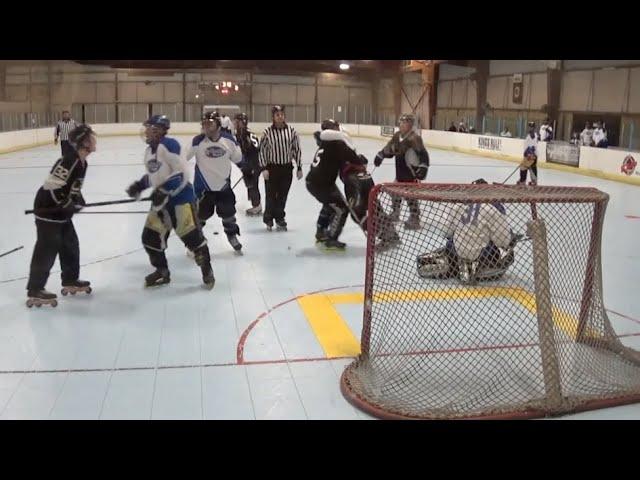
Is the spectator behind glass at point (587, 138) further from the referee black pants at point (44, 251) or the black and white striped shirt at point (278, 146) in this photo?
the referee black pants at point (44, 251)

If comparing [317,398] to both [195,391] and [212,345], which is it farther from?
[212,345]

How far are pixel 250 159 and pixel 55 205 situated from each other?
4.72 meters

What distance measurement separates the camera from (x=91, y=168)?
15.6 m

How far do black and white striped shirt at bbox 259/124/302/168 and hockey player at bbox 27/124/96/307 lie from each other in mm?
3014

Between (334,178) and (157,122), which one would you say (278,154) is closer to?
(334,178)

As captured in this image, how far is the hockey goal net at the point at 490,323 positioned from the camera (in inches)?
137

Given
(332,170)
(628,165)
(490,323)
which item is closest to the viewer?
(490,323)

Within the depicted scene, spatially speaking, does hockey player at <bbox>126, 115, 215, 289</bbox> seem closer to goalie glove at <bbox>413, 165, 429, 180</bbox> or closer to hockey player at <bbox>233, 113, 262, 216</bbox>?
goalie glove at <bbox>413, 165, 429, 180</bbox>

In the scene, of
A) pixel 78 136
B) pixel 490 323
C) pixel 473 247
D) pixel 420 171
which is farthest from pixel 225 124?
pixel 490 323

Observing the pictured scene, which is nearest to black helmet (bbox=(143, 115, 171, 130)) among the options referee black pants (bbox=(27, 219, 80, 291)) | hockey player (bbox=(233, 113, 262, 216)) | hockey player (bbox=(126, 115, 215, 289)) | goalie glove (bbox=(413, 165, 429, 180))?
hockey player (bbox=(126, 115, 215, 289))

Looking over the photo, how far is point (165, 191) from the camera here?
544cm

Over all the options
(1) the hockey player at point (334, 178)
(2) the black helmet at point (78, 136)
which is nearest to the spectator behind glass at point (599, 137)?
(1) the hockey player at point (334, 178)

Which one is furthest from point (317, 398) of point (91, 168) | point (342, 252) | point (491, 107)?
point (491, 107)

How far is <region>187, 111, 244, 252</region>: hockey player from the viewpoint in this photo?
6551 millimetres
